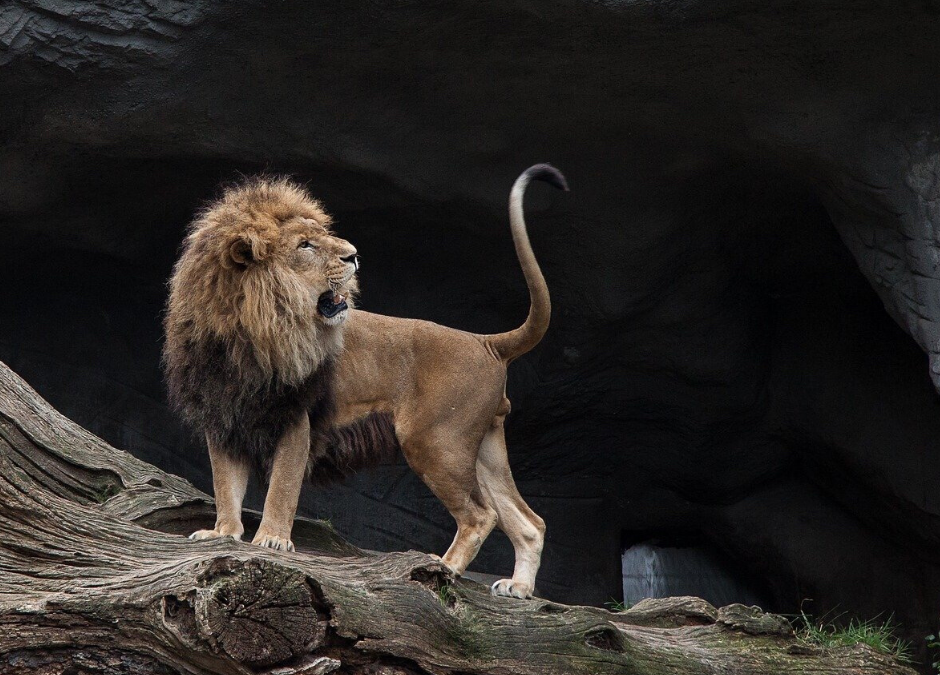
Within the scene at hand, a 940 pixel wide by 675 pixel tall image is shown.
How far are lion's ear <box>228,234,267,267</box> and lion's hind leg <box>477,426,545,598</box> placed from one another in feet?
3.98

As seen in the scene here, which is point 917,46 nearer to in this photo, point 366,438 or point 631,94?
point 631,94

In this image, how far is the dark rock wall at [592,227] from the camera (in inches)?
192

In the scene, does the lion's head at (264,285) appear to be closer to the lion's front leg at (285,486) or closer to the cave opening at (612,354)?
the lion's front leg at (285,486)

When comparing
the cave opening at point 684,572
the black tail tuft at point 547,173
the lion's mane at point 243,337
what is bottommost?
the cave opening at point 684,572

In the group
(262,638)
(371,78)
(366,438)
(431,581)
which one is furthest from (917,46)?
(262,638)

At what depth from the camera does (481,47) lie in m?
5.02

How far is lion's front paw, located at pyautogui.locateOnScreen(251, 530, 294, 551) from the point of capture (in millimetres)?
3404

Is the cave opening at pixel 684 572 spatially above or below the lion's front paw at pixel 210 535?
below

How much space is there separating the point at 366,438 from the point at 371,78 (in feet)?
6.17

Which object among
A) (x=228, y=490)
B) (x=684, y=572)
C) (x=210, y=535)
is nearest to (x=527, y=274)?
(x=228, y=490)

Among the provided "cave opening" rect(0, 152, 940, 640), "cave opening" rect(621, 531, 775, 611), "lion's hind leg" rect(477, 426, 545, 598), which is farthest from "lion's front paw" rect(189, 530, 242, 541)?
Result: "cave opening" rect(621, 531, 775, 611)

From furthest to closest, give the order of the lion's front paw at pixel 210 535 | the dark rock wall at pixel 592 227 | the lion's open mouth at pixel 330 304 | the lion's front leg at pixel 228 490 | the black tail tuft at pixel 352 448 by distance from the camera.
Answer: the dark rock wall at pixel 592 227
the black tail tuft at pixel 352 448
the lion's open mouth at pixel 330 304
the lion's front leg at pixel 228 490
the lion's front paw at pixel 210 535

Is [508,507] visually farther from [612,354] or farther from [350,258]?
[612,354]

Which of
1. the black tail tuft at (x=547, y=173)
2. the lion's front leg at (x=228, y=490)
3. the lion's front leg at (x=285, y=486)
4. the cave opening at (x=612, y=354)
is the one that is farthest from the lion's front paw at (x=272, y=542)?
the cave opening at (x=612, y=354)
